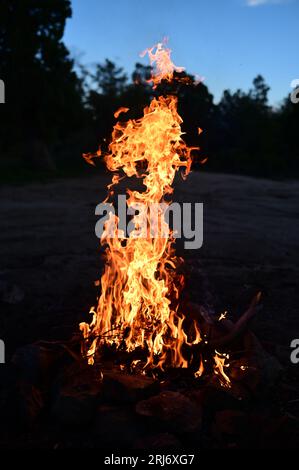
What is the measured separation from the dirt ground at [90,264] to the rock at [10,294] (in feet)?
0.03

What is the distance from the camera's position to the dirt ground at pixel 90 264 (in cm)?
503

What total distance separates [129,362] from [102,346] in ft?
0.86

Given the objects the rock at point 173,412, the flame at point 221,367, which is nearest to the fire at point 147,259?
the flame at point 221,367

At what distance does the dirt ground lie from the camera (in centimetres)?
503

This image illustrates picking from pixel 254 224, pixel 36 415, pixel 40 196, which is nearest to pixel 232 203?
pixel 254 224

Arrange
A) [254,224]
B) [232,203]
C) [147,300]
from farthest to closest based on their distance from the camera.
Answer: [232,203]
[254,224]
[147,300]

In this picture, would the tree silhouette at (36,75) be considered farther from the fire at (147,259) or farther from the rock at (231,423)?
the rock at (231,423)

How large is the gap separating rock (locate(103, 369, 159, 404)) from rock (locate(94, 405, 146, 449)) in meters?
0.13

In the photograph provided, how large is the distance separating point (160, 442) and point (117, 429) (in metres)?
0.30

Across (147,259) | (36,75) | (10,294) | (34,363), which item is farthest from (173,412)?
(36,75)

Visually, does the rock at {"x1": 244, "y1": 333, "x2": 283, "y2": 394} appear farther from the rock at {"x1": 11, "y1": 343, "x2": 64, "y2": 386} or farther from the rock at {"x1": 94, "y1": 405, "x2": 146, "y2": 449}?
the rock at {"x1": 11, "y1": 343, "x2": 64, "y2": 386}

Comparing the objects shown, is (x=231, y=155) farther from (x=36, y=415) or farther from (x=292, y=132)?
(x=36, y=415)
